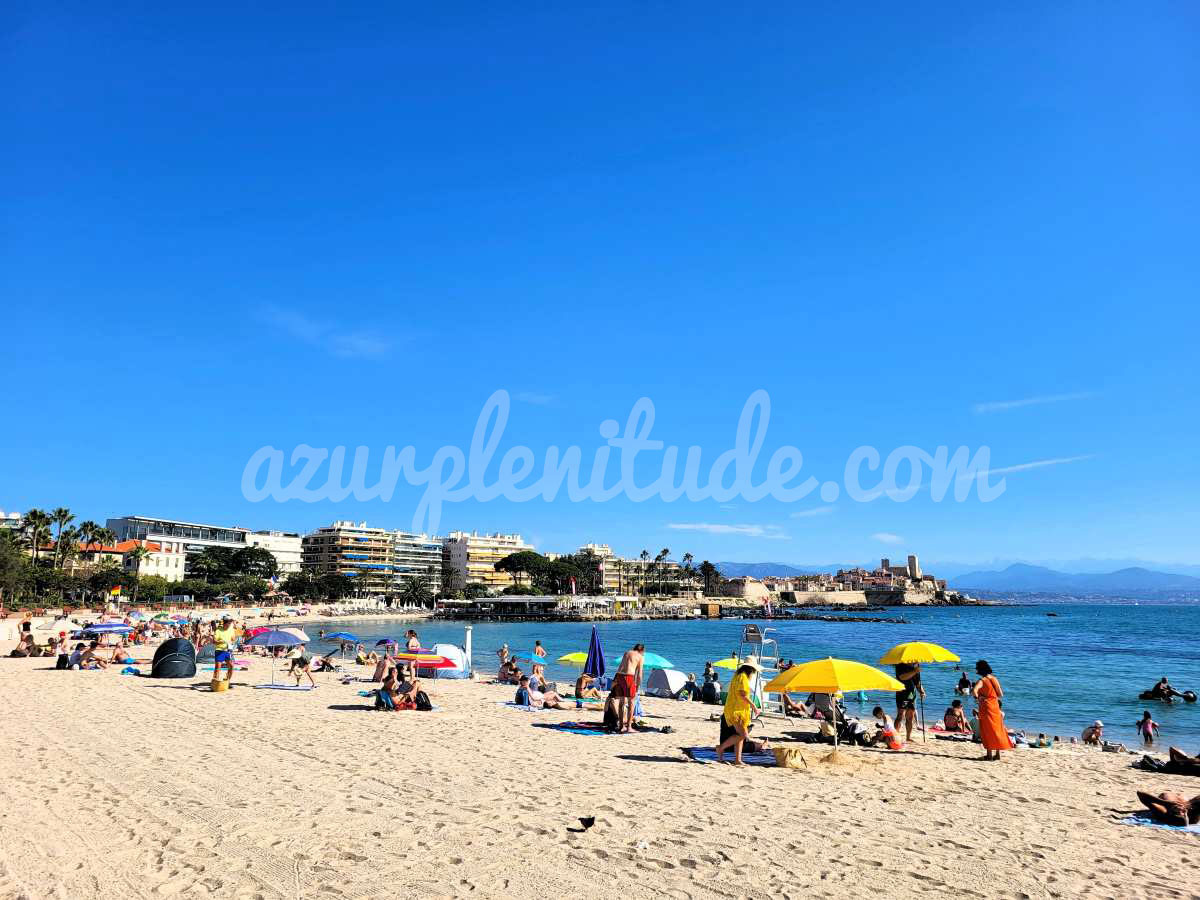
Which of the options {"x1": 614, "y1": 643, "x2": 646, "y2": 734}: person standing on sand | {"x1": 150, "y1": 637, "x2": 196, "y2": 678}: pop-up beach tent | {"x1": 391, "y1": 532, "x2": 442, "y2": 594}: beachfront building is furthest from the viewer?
{"x1": 391, "y1": 532, "x2": 442, "y2": 594}: beachfront building

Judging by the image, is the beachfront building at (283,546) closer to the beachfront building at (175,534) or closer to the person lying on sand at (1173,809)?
the beachfront building at (175,534)

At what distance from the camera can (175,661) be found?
2098cm

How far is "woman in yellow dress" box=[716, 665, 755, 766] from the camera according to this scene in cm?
1089

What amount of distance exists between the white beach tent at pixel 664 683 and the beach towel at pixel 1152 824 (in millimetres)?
13284

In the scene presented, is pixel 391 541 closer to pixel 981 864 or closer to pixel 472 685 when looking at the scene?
pixel 472 685

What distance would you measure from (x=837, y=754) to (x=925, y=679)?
21.7 m

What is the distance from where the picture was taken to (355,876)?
19.9 feet

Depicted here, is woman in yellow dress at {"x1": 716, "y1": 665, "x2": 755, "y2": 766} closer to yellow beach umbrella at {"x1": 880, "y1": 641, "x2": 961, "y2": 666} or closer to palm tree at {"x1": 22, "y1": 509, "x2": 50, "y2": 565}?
yellow beach umbrella at {"x1": 880, "y1": 641, "x2": 961, "y2": 666}

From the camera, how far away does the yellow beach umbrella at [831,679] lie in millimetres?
11047

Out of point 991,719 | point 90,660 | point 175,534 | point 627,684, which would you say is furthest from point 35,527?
point 991,719

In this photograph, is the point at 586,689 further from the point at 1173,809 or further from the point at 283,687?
the point at 1173,809

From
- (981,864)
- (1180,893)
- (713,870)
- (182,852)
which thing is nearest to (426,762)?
(182,852)

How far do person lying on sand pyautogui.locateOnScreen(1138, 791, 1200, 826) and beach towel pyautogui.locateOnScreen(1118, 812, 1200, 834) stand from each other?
75 millimetres

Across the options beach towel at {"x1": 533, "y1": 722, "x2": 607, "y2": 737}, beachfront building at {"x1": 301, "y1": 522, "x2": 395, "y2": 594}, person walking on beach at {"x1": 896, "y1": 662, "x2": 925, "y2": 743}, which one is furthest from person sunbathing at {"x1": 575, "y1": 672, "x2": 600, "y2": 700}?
Answer: beachfront building at {"x1": 301, "y1": 522, "x2": 395, "y2": 594}
